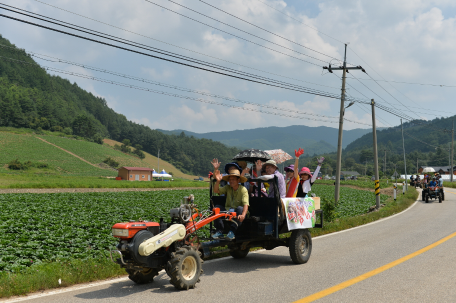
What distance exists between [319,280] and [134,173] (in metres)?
84.6

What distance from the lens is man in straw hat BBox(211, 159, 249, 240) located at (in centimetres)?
722

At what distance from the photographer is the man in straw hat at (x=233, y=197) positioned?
23.7ft

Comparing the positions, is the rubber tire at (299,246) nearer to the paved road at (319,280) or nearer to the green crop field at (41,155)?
the paved road at (319,280)

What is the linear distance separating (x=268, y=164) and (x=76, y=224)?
31.0ft

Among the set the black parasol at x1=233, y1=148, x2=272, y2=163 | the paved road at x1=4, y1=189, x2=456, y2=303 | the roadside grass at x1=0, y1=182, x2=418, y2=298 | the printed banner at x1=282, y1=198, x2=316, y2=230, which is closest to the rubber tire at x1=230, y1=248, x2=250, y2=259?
the paved road at x1=4, y1=189, x2=456, y2=303

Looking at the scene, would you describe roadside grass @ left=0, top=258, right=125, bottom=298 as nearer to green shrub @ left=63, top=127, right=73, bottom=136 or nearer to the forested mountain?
the forested mountain

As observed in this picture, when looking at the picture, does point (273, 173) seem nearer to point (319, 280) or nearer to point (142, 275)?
point (319, 280)

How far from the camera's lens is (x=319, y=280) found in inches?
259

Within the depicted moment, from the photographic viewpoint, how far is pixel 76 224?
14188mm

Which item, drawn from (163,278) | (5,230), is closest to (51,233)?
(5,230)

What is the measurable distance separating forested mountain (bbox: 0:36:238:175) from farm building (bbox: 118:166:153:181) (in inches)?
2323

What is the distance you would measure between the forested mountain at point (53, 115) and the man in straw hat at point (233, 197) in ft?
448

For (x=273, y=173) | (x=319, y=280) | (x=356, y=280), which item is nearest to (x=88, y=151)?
(x=273, y=173)

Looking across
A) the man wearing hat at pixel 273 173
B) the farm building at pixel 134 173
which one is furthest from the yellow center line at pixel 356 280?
the farm building at pixel 134 173
